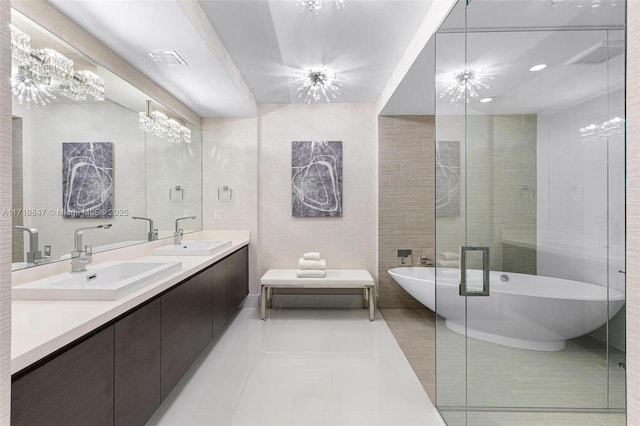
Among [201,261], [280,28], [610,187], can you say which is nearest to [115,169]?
[201,261]

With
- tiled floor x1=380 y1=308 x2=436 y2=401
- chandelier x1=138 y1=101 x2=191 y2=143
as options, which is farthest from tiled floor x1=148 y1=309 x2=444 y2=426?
chandelier x1=138 y1=101 x2=191 y2=143

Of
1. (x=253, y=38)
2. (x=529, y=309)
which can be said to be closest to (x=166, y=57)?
(x=253, y=38)

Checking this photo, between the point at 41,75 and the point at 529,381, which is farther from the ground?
the point at 41,75

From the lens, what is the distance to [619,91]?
894 mm

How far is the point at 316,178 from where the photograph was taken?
4.51 meters

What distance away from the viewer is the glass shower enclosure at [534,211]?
Result: 0.94 metres

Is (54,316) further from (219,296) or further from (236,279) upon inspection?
(236,279)

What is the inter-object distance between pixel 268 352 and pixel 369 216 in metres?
2.14

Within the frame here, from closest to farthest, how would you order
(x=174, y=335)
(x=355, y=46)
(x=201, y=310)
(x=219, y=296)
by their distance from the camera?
1. (x=174, y=335)
2. (x=201, y=310)
3. (x=355, y=46)
4. (x=219, y=296)

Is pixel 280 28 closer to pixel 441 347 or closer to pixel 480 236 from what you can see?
pixel 480 236

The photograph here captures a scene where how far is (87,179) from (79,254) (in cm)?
48

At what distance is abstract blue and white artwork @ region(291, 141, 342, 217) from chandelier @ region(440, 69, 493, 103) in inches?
98.1

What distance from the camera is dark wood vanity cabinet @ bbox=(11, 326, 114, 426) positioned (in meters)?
1.05

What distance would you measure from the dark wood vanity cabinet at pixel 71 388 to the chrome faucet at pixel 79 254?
87 centimetres
